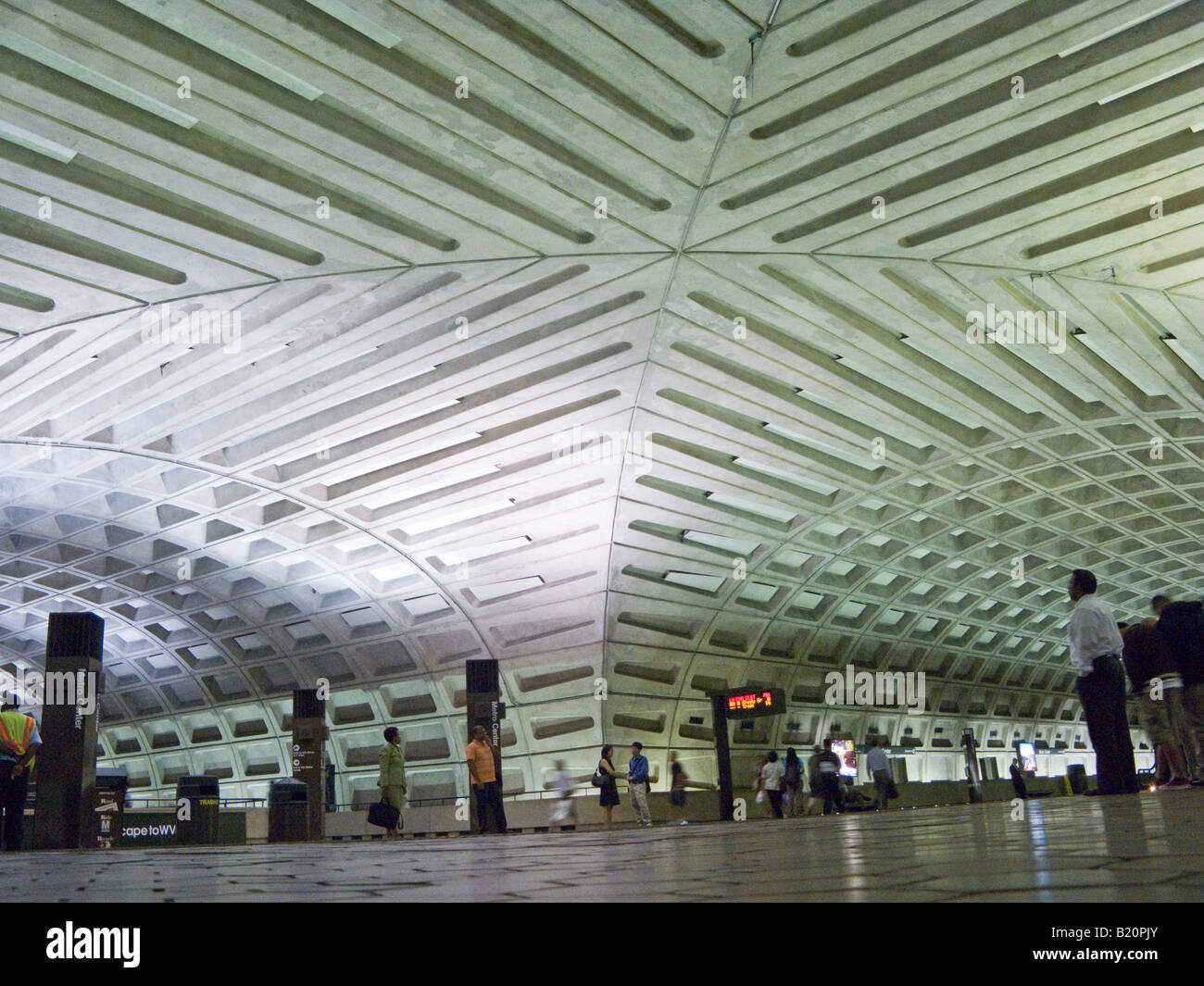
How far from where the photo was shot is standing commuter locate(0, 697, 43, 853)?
12.6 meters

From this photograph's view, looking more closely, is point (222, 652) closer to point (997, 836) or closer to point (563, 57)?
point (563, 57)

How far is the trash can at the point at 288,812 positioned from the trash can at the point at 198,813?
1.61 m

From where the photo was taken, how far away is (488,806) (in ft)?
61.2

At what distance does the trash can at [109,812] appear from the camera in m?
16.7

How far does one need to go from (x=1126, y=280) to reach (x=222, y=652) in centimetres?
2818

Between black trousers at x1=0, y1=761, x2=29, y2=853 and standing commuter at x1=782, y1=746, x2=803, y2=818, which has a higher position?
black trousers at x1=0, y1=761, x2=29, y2=853

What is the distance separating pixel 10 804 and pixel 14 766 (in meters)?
0.53

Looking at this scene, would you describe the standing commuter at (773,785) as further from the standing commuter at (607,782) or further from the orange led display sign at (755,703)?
the standing commuter at (607,782)

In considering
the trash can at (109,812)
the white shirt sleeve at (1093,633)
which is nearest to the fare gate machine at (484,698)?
the trash can at (109,812)

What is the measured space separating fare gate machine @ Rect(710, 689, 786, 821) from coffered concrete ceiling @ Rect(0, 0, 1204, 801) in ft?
13.7

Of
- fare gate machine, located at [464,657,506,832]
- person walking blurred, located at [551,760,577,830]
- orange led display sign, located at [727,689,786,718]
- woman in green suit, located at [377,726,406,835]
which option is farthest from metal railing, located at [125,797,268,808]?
orange led display sign, located at [727,689,786,718]

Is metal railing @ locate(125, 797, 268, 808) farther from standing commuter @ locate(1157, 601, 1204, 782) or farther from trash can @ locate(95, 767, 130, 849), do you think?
standing commuter @ locate(1157, 601, 1204, 782)

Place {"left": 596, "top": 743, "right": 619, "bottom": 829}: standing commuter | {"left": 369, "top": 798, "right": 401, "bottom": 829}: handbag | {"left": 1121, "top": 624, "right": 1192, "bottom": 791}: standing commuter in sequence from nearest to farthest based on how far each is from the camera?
{"left": 1121, "top": 624, "right": 1192, "bottom": 791}: standing commuter, {"left": 369, "top": 798, "right": 401, "bottom": 829}: handbag, {"left": 596, "top": 743, "right": 619, "bottom": 829}: standing commuter

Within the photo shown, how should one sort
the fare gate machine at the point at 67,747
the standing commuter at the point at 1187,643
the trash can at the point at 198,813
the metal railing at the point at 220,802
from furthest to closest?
the metal railing at the point at 220,802 → the trash can at the point at 198,813 → the fare gate machine at the point at 67,747 → the standing commuter at the point at 1187,643
